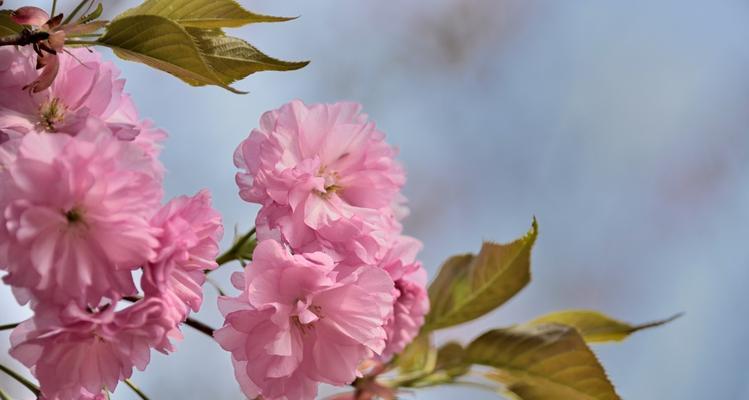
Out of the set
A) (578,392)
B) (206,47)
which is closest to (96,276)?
(206,47)

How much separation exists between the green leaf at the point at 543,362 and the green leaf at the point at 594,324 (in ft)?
0.11

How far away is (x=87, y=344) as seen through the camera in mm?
443

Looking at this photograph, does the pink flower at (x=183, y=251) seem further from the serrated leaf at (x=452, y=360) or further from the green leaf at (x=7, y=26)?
the serrated leaf at (x=452, y=360)

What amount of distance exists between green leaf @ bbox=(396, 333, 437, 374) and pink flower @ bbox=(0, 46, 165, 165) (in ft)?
1.12

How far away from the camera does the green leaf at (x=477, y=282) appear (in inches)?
27.2

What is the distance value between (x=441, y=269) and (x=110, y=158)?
41cm

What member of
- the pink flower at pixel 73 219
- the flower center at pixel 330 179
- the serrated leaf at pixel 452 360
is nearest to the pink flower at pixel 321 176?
the flower center at pixel 330 179

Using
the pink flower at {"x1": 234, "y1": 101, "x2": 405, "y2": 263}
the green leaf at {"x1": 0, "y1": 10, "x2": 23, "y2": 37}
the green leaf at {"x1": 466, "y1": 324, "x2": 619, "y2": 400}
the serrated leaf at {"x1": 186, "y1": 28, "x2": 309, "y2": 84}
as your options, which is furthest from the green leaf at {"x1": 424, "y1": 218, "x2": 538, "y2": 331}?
the green leaf at {"x1": 0, "y1": 10, "x2": 23, "y2": 37}

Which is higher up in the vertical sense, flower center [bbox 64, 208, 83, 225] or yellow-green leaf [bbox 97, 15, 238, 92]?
yellow-green leaf [bbox 97, 15, 238, 92]

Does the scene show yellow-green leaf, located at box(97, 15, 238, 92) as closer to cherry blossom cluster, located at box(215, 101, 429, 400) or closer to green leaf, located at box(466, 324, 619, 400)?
cherry blossom cluster, located at box(215, 101, 429, 400)

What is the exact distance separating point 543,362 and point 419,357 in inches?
5.4

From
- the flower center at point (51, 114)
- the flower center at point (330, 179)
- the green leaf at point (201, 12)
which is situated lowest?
the flower center at point (51, 114)

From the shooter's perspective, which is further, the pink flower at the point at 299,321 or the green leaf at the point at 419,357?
the green leaf at the point at 419,357

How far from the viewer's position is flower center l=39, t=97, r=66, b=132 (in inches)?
18.7
